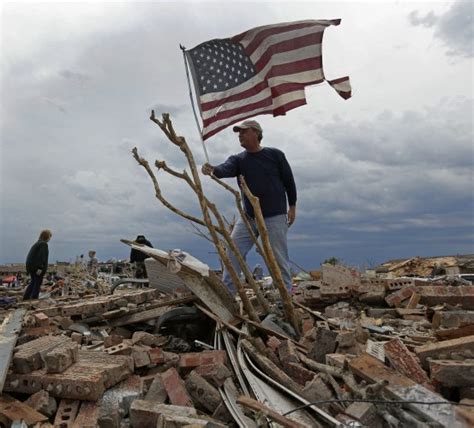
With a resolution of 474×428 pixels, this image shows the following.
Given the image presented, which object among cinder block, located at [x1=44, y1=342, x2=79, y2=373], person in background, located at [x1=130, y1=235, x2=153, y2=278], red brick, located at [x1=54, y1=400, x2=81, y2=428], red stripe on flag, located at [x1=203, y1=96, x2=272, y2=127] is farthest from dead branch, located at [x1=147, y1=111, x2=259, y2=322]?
person in background, located at [x1=130, y1=235, x2=153, y2=278]

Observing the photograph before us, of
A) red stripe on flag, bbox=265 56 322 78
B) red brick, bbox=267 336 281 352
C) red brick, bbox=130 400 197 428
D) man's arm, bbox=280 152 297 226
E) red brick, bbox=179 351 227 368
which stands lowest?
red brick, bbox=130 400 197 428

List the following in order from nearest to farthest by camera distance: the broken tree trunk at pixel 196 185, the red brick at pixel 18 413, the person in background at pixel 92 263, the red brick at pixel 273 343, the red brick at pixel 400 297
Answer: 1. the red brick at pixel 18 413
2. the red brick at pixel 273 343
3. the broken tree trunk at pixel 196 185
4. the red brick at pixel 400 297
5. the person in background at pixel 92 263

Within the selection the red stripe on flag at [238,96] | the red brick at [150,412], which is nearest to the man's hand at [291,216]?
the red stripe on flag at [238,96]

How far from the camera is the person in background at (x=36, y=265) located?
10.5m

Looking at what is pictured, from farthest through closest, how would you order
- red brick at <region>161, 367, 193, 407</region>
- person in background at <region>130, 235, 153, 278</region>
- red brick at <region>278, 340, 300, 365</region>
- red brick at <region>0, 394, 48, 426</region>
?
person in background at <region>130, 235, 153, 278</region>, red brick at <region>278, 340, 300, 365</region>, red brick at <region>161, 367, 193, 407</region>, red brick at <region>0, 394, 48, 426</region>

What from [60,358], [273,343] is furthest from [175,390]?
[273,343]

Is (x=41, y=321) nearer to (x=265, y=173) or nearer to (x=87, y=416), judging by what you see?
(x=87, y=416)

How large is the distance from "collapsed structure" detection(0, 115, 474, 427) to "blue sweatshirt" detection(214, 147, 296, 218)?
0.62 m

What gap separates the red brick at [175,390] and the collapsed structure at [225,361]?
10 mm

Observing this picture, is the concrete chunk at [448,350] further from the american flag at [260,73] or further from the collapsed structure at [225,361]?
the american flag at [260,73]

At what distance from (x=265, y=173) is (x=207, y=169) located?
0.74 metres

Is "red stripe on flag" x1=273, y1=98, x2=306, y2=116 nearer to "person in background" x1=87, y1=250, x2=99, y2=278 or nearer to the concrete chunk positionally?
the concrete chunk

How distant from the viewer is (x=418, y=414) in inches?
110

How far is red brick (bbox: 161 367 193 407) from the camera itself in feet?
10.7
